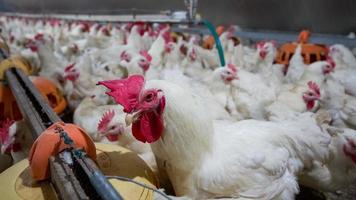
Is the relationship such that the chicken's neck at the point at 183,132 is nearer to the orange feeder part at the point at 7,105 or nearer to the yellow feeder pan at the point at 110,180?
the yellow feeder pan at the point at 110,180

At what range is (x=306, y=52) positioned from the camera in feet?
12.9

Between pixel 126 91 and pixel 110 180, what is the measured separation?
0.32m

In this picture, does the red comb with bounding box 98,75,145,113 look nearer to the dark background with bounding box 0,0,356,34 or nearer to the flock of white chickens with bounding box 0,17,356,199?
the flock of white chickens with bounding box 0,17,356,199

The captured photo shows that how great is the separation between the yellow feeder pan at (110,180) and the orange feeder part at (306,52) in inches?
115

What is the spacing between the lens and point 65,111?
321 centimetres

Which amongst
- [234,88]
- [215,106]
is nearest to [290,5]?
[234,88]

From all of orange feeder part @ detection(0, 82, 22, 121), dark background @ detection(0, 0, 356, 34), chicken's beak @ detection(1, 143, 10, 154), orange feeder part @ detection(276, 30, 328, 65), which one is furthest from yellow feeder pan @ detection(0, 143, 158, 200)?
dark background @ detection(0, 0, 356, 34)

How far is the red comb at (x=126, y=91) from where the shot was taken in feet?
4.10

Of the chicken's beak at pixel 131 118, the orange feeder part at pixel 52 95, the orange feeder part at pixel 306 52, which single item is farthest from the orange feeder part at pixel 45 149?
the orange feeder part at pixel 306 52

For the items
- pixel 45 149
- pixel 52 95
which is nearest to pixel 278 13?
pixel 52 95

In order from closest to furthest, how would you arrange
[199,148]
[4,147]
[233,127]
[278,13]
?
[199,148] → [233,127] → [4,147] → [278,13]

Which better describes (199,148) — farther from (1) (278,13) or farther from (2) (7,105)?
(1) (278,13)

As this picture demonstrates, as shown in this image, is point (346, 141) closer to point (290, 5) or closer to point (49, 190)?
point (49, 190)

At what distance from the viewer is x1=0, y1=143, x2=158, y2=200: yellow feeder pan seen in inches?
46.0
